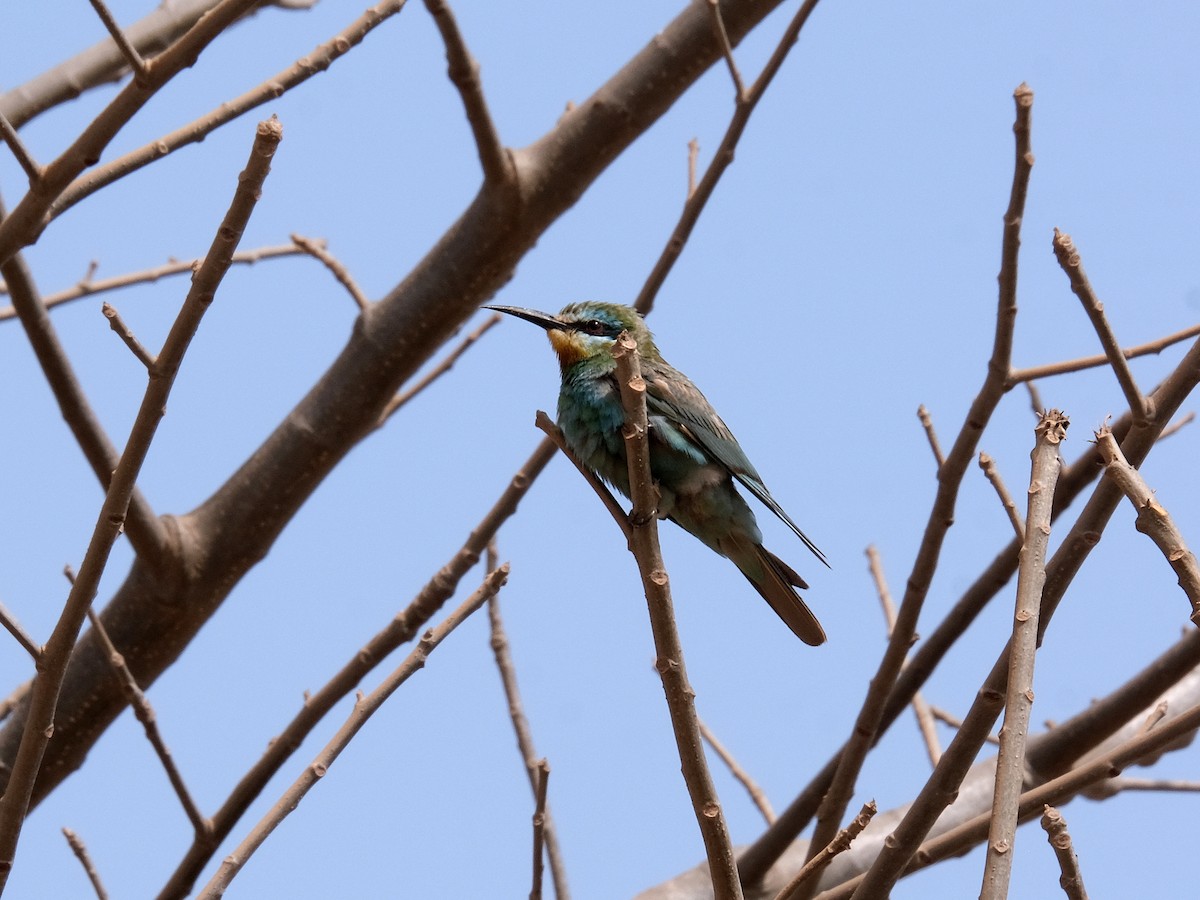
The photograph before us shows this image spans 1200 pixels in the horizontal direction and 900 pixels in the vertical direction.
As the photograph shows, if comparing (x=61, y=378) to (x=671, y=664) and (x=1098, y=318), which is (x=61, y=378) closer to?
(x=671, y=664)

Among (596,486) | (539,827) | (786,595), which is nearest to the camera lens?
(539,827)

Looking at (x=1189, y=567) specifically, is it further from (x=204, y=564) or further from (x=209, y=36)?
(x=204, y=564)

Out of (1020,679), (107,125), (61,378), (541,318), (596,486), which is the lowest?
(1020,679)

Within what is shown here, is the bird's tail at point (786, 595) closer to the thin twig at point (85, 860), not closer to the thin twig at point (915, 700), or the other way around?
the thin twig at point (915, 700)

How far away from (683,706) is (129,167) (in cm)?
143

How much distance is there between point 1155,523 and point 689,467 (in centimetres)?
238

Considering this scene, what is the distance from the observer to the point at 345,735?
2.35 m

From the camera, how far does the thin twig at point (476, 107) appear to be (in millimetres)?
3679

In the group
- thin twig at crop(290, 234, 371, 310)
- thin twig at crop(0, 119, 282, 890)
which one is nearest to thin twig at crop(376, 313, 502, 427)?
thin twig at crop(290, 234, 371, 310)

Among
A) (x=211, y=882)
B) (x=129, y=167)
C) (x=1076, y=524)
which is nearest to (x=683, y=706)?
(x=1076, y=524)

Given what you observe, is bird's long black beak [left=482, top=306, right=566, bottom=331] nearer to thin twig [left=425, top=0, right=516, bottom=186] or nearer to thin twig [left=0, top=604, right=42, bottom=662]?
thin twig [left=425, top=0, right=516, bottom=186]

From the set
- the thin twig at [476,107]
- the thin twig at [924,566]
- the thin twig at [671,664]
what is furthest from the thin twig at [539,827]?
the thin twig at [476,107]

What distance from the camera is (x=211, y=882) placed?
85.8 inches

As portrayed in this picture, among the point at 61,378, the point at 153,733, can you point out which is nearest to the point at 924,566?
the point at 153,733
